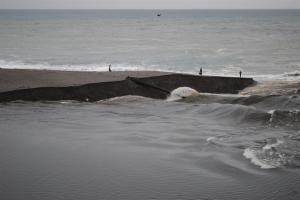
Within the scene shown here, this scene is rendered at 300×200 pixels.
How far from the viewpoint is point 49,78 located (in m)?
17.8

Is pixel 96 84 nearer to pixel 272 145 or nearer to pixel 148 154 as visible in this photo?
pixel 148 154

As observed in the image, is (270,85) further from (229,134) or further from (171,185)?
(171,185)

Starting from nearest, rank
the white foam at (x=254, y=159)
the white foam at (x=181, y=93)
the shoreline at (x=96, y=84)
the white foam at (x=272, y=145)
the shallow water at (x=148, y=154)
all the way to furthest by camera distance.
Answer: the shallow water at (x=148, y=154) → the white foam at (x=254, y=159) → the white foam at (x=272, y=145) → the shoreline at (x=96, y=84) → the white foam at (x=181, y=93)

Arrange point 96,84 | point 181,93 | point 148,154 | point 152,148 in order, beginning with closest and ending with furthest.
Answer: point 148,154 < point 152,148 < point 181,93 < point 96,84

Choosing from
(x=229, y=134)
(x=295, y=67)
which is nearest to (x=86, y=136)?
(x=229, y=134)

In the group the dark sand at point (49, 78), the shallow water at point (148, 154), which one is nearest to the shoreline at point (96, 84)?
the dark sand at point (49, 78)

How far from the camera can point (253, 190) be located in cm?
727

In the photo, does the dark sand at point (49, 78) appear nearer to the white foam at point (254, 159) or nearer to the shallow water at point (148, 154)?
the shallow water at point (148, 154)

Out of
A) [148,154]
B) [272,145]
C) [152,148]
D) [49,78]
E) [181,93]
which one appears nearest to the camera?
[148,154]

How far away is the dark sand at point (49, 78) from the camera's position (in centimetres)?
1648

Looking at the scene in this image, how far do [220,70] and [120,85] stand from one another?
18.1m

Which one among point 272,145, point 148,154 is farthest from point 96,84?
point 272,145

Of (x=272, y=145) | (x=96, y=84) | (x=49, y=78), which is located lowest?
(x=272, y=145)

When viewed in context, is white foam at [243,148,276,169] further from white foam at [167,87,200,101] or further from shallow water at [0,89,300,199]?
white foam at [167,87,200,101]
